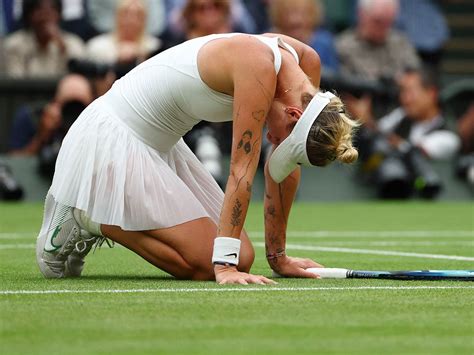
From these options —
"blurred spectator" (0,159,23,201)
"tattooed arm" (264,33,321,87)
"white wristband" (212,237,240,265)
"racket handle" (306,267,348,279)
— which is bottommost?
"blurred spectator" (0,159,23,201)

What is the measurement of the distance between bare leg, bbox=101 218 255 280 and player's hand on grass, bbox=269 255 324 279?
20 centimetres

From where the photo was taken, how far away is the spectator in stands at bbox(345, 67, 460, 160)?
52.2 ft

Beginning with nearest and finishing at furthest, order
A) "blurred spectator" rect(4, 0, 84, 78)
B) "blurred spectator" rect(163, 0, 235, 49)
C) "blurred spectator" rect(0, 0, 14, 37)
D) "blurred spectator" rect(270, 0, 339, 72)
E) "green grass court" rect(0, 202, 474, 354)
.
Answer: "green grass court" rect(0, 202, 474, 354), "blurred spectator" rect(163, 0, 235, 49), "blurred spectator" rect(4, 0, 84, 78), "blurred spectator" rect(0, 0, 14, 37), "blurred spectator" rect(270, 0, 339, 72)

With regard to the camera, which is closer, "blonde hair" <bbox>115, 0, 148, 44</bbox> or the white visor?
the white visor

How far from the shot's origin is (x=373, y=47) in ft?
54.5

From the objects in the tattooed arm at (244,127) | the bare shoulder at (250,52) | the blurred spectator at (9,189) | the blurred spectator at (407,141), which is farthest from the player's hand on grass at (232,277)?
the blurred spectator at (407,141)

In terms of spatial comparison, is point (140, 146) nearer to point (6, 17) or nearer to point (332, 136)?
point (332, 136)

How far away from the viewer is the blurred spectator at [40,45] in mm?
15430

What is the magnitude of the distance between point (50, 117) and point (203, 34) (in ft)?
6.84

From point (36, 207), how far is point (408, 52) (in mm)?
5799

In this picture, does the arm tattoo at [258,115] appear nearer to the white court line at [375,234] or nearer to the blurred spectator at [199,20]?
the white court line at [375,234]

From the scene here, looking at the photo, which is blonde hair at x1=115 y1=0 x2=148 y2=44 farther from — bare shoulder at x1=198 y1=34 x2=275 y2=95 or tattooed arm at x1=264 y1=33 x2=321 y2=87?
bare shoulder at x1=198 y1=34 x2=275 y2=95

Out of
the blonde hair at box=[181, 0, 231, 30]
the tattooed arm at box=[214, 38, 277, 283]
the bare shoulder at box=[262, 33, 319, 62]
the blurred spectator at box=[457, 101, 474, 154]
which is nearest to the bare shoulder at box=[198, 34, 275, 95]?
the tattooed arm at box=[214, 38, 277, 283]

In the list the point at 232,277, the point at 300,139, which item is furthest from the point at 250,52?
the point at 232,277
